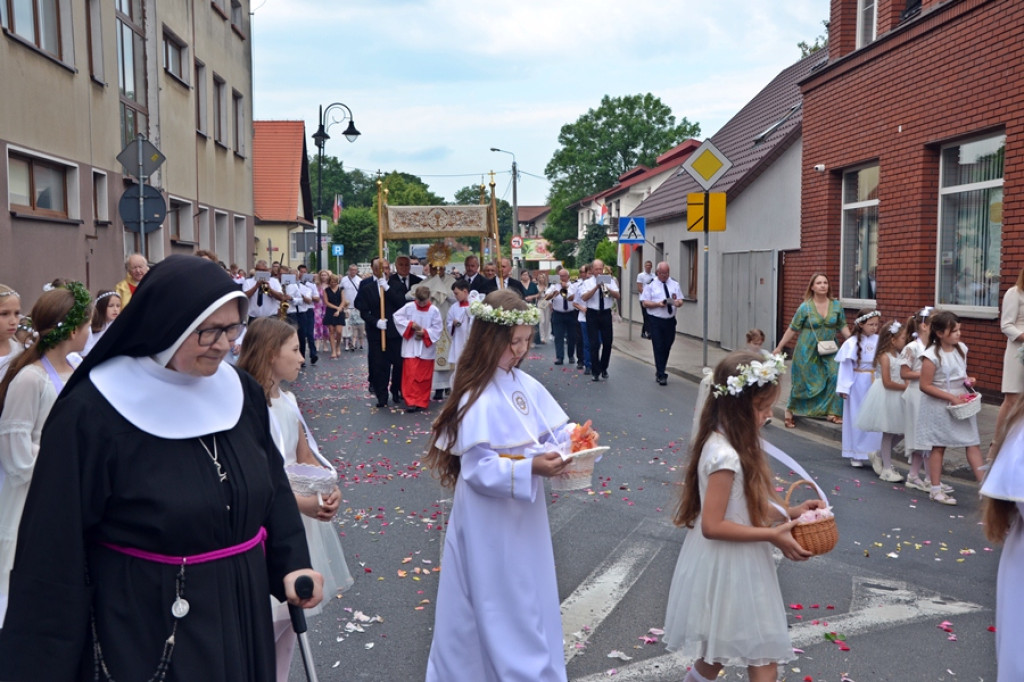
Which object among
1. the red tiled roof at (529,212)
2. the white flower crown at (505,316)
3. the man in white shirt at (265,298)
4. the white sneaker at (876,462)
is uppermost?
the red tiled roof at (529,212)

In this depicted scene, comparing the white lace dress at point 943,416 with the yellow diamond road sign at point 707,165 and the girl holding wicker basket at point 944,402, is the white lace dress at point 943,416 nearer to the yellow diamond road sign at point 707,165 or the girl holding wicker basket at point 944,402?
the girl holding wicker basket at point 944,402

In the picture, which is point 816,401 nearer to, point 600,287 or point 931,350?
point 931,350

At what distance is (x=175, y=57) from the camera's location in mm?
24672

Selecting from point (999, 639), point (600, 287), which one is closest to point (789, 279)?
point (600, 287)

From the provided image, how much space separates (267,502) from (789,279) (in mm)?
17173

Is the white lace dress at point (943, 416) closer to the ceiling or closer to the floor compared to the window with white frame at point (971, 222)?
closer to the floor

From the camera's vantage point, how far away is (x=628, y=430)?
11.8 meters

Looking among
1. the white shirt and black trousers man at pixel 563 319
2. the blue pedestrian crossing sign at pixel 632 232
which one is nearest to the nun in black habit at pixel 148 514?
the white shirt and black trousers man at pixel 563 319

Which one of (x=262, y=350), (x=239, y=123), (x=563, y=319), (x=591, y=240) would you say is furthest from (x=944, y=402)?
(x=591, y=240)

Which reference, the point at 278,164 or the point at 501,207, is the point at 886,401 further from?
the point at 501,207

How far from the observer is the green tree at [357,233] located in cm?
8306

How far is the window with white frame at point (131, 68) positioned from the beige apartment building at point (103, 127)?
4 centimetres

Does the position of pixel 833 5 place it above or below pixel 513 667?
above

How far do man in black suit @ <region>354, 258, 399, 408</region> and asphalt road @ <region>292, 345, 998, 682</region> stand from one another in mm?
3466
